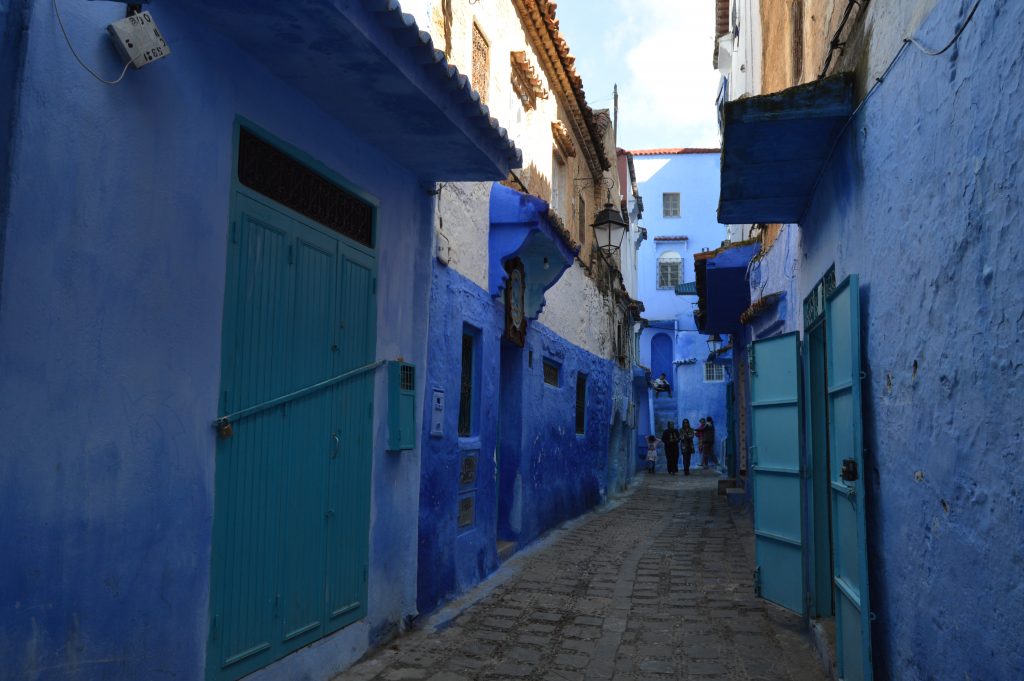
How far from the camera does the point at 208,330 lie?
13.4 feet

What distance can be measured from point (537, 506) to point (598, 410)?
17.7 feet

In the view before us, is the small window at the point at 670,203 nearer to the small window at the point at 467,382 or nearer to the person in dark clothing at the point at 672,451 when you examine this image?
the person in dark clothing at the point at 672,451

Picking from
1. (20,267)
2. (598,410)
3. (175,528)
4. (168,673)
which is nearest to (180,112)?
(20,267)

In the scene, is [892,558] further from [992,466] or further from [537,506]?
[537,506]

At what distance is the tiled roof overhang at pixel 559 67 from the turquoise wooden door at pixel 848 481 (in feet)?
22.4

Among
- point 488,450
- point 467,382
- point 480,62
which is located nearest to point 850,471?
point 467,382

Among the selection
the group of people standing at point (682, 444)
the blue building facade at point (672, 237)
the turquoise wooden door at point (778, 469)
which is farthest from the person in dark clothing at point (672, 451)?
the turquoise wooden door at point (778, 469)

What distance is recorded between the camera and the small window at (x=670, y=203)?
39.6 meters

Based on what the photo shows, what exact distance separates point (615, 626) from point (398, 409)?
251 cm

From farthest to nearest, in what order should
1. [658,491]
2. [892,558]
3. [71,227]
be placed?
[658,491]
[892,558]
[71,227]

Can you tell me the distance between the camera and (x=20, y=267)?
2992 mm

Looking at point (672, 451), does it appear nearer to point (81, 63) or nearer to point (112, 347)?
point (112, 347)

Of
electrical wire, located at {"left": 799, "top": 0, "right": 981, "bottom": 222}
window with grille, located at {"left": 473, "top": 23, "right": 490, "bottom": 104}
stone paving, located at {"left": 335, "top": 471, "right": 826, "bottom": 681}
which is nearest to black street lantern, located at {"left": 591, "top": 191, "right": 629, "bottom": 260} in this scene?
window with grille, located at {"left": 473, "top": 23, "right": 490, "bottom": 104}

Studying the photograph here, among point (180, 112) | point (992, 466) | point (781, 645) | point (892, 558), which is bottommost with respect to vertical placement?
point (781, 645)
